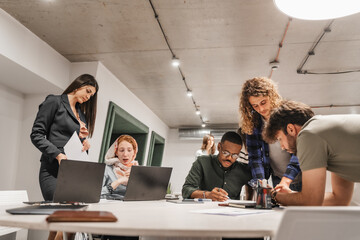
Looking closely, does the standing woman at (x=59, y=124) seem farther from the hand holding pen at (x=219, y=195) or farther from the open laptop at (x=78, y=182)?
the hand holding pen at (x=219, y=195)

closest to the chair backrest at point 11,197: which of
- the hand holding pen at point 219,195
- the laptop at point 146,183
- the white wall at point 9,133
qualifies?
the laptop at point 146,183

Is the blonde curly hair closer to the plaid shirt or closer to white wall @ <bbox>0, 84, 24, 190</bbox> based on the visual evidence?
the plaid shirt

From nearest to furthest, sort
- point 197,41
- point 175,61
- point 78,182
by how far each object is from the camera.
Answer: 1. point 78,182
2. point 197,41
3. point 175,61

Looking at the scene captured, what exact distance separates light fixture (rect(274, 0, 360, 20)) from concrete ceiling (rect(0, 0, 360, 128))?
4.88 ft

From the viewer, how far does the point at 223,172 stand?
2.66 metres

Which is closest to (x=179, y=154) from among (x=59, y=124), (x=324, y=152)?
(x=59, y=124)

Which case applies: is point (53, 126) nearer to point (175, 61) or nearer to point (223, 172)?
point (223, 172)

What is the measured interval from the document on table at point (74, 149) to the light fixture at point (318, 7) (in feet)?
5.16

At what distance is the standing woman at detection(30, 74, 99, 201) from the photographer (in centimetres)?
205

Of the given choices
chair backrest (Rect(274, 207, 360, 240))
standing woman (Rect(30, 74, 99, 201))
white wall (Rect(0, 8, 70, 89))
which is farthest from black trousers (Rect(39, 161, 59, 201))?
white wall (Rect(0, 8, 70, 89))

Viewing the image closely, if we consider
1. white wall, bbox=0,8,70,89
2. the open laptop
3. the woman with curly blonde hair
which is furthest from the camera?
white wall, bbox=0,8,70,89

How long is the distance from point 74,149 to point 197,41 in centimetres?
258

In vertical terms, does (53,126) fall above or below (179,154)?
above

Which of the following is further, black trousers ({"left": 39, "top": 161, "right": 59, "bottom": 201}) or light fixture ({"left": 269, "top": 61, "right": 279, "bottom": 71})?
light fixture ({"left": 269, "top": 61, "right": 279, "bottom": 71})
